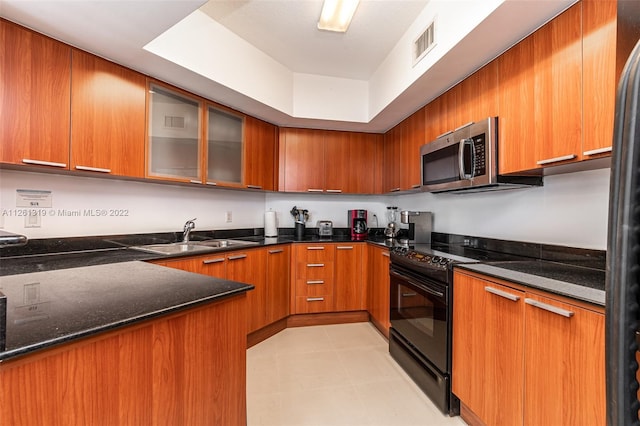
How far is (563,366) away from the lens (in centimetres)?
109

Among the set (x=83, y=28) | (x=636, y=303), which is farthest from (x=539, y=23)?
(x=83, y=28)

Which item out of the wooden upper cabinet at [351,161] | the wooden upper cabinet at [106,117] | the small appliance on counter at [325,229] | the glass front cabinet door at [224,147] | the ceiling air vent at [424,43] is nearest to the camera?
the wooden upper cabinet at [106,117]

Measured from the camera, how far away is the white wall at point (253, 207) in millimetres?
1565

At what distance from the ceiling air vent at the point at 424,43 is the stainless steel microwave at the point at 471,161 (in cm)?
57

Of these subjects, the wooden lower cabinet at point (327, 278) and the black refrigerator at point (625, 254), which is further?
the wooden lower cabinet at point (327, 278)

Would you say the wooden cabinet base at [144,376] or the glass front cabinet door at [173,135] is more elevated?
the glass front cabinet door at [173,135]

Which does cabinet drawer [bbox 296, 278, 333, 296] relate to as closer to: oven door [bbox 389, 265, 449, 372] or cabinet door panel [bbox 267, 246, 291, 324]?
cabinet door panel [bbox 267, 246, 291, 324]

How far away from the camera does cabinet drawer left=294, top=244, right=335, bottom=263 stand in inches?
115

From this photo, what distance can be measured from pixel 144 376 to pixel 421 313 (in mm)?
1667

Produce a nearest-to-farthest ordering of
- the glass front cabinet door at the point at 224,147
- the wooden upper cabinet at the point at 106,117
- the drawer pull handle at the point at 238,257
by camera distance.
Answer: the wooden upper cabinet at the point at 106,117 < the drawer pull handle at the point at 238,257 < the glass front cabinet door at the point at 224,147

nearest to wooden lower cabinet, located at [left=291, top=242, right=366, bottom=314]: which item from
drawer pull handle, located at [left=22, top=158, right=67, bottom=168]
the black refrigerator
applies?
drawer pull handle, located at [left=22, top=158, right=67, bottom=168]

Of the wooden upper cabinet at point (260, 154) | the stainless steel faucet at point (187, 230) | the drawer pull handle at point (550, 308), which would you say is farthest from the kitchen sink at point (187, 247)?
the drawer pull handle at point (550, 308)

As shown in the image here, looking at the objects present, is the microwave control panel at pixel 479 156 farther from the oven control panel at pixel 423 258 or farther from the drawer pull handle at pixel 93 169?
the drawer pull handle at pixel 93 169

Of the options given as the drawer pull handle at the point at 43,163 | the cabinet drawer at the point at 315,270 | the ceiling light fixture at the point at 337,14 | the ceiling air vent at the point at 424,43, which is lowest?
the cabinet drawer at the point at 315,270
